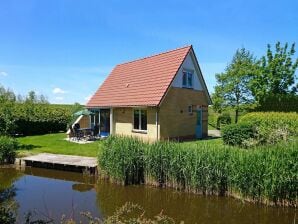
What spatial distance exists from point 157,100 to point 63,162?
7.56m

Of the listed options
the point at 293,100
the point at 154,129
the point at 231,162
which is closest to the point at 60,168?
the point at 154,129

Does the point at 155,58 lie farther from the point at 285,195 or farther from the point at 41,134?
the point at 285,195

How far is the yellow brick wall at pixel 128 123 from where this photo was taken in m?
21.9

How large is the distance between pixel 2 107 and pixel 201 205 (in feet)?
50.1

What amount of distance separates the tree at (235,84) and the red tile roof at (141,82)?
6314 mm

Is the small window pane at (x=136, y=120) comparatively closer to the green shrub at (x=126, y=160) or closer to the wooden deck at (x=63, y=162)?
the wooden deck at (x=63, y=162)

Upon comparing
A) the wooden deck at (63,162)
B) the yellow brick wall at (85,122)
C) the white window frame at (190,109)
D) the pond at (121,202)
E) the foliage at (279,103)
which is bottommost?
the pond at (121,202)

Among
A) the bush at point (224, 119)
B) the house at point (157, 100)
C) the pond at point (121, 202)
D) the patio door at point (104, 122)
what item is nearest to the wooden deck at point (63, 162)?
the pond at point (121, 202)

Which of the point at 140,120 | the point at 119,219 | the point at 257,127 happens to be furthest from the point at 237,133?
the point at 119,219

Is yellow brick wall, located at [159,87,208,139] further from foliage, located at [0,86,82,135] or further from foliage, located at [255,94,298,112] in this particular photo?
foliage, located at [0,86,82,135]

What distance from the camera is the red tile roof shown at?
22125 mm

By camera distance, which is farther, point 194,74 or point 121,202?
point 194,74

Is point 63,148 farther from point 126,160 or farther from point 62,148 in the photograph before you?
point 126,160

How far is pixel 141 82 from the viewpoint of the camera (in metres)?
24.1
